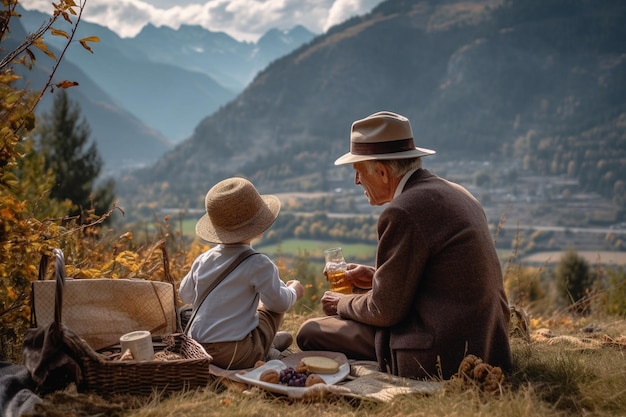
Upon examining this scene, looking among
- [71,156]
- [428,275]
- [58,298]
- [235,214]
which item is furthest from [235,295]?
[71,156]

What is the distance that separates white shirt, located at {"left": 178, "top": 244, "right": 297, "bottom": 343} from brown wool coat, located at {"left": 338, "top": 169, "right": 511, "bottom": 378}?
57 cm

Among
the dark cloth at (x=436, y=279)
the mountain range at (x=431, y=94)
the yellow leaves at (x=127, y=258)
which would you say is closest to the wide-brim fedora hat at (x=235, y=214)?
the dark cloth at (x=436, y=279)

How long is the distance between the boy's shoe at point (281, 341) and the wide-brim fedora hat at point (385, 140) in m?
1.29

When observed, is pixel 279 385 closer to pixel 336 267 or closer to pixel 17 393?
pixel 336 267

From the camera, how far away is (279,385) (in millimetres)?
3125

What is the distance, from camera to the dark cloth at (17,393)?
2.72 metres

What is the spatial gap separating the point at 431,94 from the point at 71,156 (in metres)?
128

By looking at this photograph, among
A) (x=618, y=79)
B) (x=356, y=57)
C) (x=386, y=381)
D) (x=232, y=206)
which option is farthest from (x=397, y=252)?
(x=356, y=57)

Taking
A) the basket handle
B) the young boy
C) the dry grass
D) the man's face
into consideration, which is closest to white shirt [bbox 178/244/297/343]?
the young boy

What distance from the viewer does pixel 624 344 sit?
4.27 m

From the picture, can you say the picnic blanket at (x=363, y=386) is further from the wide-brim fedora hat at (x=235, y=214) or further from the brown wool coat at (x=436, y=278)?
the wide-brim fedora hat at (x=235, y=214)

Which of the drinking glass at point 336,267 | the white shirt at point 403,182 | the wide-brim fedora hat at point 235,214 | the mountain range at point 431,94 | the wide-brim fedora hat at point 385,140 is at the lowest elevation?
the drinking glass at point 336,267

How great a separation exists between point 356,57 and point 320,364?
150m

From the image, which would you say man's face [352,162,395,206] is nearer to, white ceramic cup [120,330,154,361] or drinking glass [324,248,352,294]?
drinking glass [324,248,352,294]
